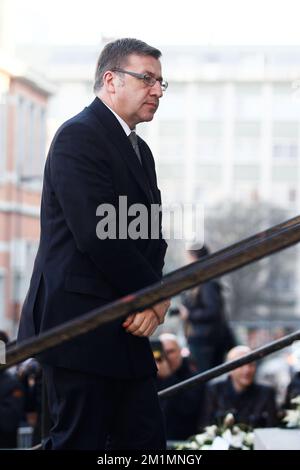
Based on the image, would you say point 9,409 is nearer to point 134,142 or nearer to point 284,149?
point 134,142

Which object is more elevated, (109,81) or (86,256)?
(109,81)

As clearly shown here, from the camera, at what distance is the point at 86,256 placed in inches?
151

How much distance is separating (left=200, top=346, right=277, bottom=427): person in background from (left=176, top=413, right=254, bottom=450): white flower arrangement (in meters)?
2.57

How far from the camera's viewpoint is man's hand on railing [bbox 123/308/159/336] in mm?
3770

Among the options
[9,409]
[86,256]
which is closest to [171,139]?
[9,409]

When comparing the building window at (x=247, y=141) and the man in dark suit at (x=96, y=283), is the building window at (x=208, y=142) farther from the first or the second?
the man in dark suit at (x=96, y=283)

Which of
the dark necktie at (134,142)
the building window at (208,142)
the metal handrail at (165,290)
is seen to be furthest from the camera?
the building window at (208,142)

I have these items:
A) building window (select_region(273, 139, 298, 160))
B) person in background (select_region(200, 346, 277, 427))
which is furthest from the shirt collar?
building window (select_region(273, 139, 298, 160))

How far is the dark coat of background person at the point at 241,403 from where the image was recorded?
8.88 meters

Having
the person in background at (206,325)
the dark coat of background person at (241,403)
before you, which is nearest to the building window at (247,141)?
the person in background at (206,325)

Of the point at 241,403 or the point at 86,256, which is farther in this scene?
the point at 241,403

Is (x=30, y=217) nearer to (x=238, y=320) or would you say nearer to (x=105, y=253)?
(x=238, y=320)

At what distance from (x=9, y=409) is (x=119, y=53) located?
447 cm

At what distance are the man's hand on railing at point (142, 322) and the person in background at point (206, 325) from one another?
22.9ft
